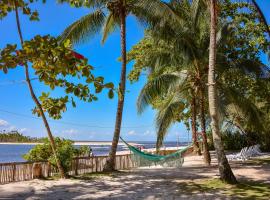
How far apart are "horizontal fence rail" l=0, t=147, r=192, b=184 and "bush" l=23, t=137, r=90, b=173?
0.32m

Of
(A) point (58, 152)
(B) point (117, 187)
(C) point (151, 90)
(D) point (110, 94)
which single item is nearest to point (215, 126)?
(B) point (117, 187)

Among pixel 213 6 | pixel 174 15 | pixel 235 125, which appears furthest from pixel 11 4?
pixel 235 125

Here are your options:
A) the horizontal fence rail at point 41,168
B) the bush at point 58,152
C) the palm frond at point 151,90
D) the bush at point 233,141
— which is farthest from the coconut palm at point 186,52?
the bush at point 233,141

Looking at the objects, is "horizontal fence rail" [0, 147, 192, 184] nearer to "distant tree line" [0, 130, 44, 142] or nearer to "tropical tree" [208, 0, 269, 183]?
"tropical tree" [208, 0, 269, 183]

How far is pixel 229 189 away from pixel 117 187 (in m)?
2.90

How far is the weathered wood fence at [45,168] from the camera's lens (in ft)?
31.7

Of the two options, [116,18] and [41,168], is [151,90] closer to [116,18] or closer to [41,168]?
[116,18]

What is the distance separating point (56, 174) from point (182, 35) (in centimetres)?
659

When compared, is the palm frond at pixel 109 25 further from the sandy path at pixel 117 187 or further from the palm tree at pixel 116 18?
the sandy path at pixel 117 187

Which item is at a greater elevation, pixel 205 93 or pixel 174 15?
pixel 174 15

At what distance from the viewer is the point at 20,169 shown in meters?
9.97

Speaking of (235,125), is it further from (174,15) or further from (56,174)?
(56,174)

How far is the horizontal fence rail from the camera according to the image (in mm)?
9680

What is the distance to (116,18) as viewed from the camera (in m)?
12.8
